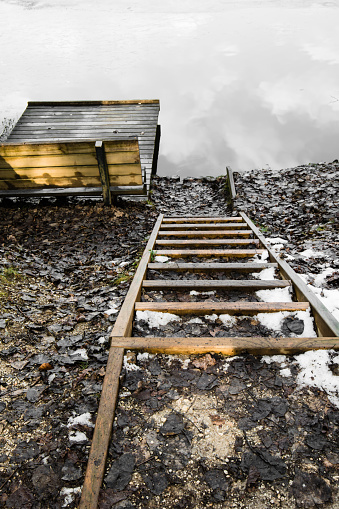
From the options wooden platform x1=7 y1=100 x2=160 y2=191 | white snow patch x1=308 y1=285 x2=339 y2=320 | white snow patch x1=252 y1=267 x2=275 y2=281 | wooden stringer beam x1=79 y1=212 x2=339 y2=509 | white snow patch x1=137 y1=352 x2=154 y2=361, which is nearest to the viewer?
wooden stringer beam x1=79 y1=212 x2=339 y2=509

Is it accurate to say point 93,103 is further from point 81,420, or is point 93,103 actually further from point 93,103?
point 81,420

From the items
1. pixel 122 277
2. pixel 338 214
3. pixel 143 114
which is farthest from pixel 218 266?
pixel 143 114

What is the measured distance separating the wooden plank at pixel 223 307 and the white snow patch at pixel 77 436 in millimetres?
1056

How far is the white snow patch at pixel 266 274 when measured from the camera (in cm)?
339

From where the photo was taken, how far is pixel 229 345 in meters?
2.03

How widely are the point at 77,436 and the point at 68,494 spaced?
1.02 ft

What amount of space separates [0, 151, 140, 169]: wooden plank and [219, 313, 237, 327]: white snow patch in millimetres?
4337

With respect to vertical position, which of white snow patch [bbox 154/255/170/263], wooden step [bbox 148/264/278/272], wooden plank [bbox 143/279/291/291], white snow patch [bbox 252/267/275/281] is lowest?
white snow patch [bbox 154/255/170/263]

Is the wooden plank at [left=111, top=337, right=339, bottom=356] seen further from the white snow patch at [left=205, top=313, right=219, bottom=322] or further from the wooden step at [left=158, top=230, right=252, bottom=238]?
the wooden step at [left=158, top=230, right=252, bottom=238]

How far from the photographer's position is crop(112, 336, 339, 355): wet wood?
6.52 ft

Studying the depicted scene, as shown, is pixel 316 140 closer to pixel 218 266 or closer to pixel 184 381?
pixel 218 266

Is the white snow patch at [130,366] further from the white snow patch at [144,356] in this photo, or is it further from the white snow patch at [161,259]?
the white snow patch at [161,259]

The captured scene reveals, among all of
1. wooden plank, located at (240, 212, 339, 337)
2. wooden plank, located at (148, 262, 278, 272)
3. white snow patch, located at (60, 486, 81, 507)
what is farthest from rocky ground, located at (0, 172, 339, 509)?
wooden plank, located at (148, 262, 278, 272)

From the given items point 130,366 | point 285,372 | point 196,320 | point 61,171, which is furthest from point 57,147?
point 285,372
